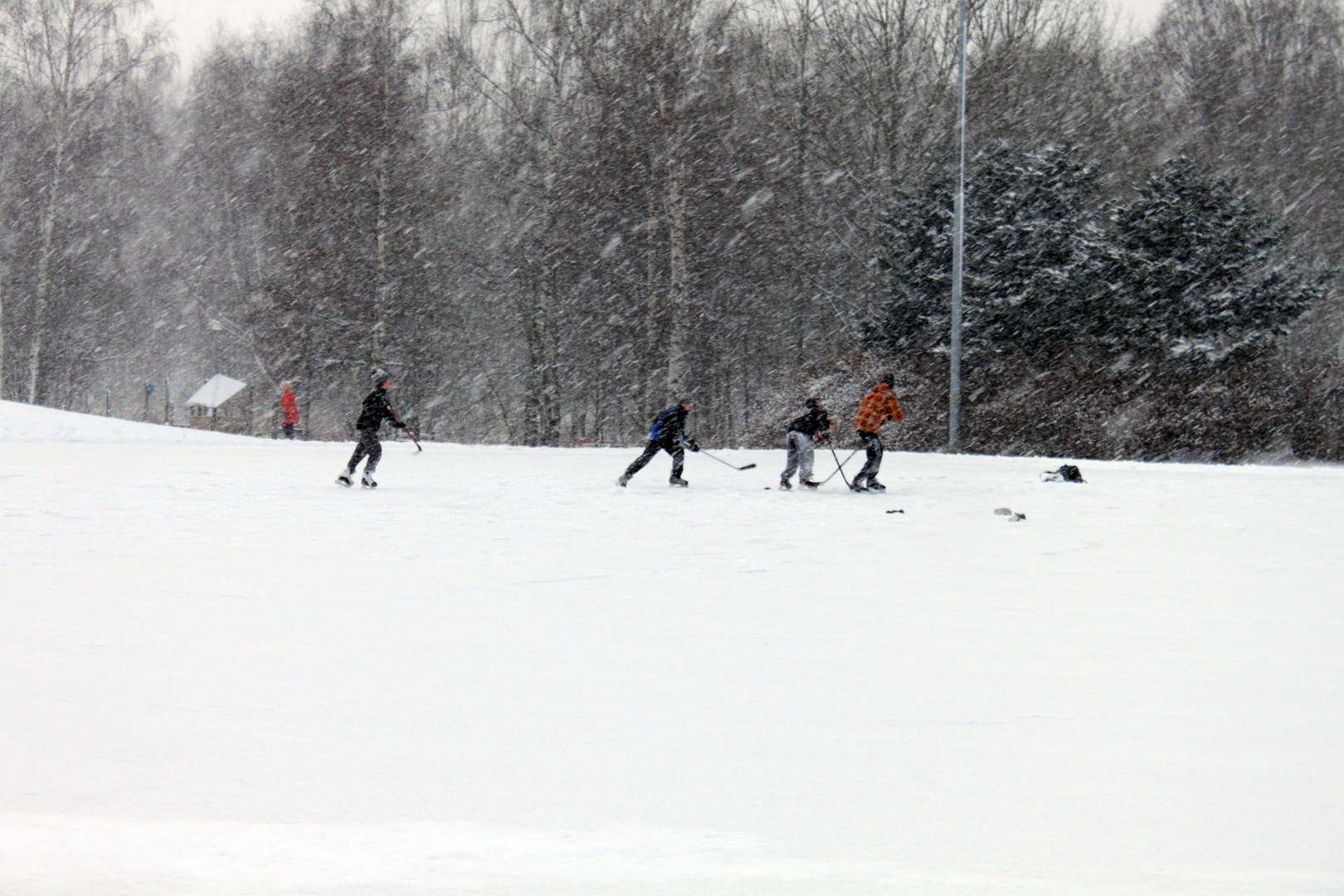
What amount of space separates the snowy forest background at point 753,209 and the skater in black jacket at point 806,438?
1060 cm

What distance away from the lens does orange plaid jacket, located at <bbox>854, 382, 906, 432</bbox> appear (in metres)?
15.4

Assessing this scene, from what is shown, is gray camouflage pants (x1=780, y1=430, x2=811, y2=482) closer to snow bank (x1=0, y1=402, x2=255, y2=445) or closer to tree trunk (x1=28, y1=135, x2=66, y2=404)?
snow bank (x1=0, y1=402, x2=255, y2=445)

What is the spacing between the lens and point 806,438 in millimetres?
15938

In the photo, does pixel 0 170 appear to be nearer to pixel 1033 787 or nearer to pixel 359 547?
pixel 359 547

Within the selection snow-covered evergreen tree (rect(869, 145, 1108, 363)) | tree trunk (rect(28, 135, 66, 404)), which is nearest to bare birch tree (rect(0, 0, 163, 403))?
tree trunk (rect(28, 135, 66, 404))

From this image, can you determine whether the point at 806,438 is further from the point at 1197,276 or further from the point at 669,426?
the point at 1197,276

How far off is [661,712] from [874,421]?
35.5ft

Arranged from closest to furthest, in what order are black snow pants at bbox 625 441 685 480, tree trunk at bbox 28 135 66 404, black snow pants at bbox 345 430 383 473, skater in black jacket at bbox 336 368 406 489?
skater in black jacket at bbox 336 368 406 489
black snow pants at bbox 345 430 383 473
black snow pants at bbox 625 441 685 480
tree trunk at bbox 28 135 66 404

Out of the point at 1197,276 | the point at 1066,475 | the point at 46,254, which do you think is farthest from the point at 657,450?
Result: the point at 46,254

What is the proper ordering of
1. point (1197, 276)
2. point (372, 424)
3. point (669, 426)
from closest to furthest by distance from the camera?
1. point (372, 424)
2. point (669, 426)
3. point (1197, 276)

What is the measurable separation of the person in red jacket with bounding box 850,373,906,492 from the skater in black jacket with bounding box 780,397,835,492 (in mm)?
466

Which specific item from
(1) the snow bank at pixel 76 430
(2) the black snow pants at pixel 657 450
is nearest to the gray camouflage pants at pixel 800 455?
(2) the black snow pants at pixel 657 450

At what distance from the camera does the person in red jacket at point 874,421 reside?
1545cm

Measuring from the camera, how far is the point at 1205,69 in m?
37.4
